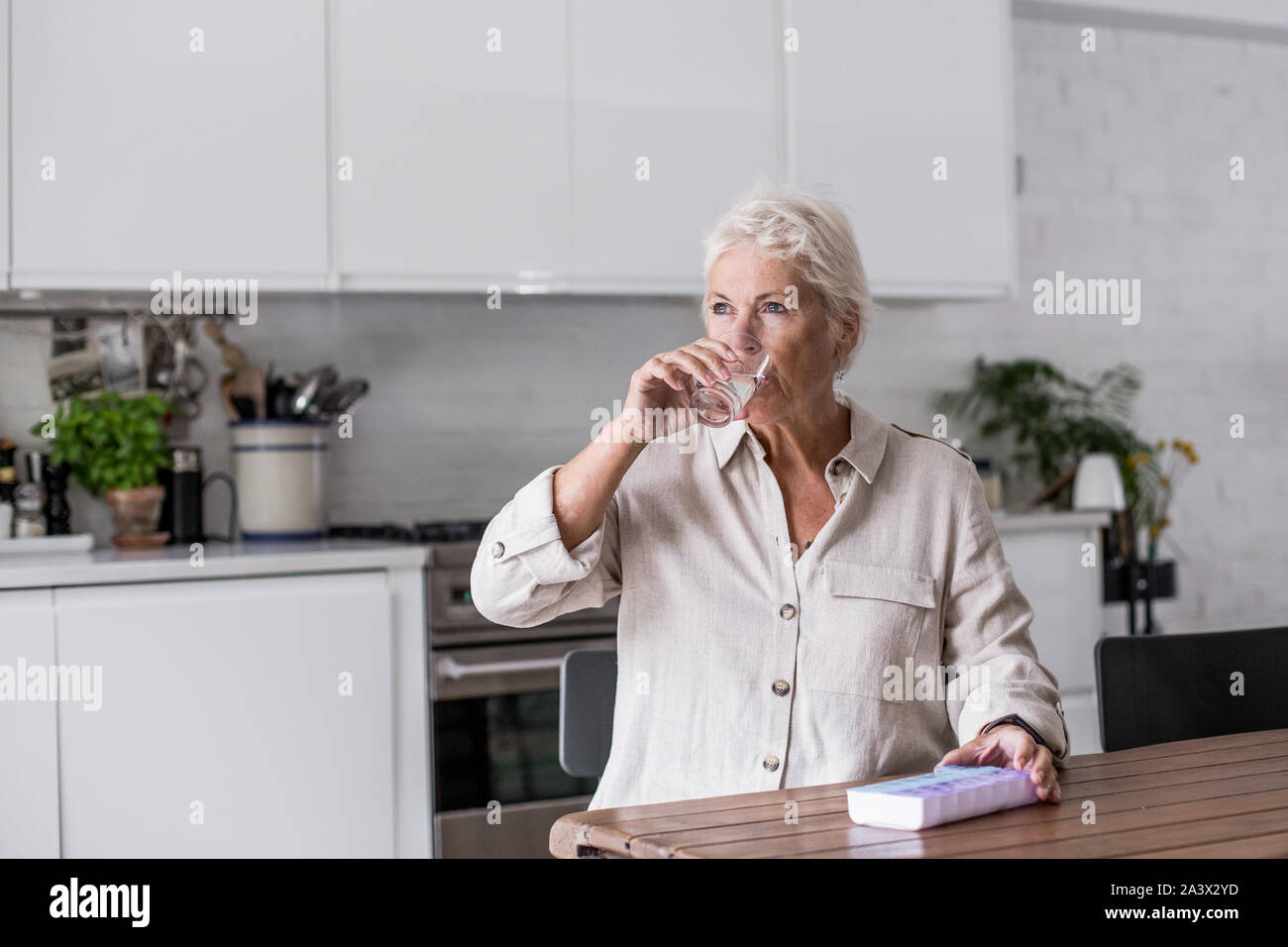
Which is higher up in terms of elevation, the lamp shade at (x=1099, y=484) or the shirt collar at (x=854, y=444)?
the shirt collar at (x=854, y=444)

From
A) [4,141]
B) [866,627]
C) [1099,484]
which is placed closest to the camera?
[866,627]

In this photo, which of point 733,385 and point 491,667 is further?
point 491,667

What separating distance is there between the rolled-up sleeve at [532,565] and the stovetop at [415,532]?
1.35m

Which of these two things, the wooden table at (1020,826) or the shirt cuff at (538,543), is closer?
the wooden table at (1020,826)

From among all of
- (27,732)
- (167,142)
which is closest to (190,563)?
(27,732)

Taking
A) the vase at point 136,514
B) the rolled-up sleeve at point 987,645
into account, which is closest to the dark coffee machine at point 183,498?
the vase at point 136,514

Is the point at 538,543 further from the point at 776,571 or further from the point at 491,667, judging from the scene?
the point at 491,667

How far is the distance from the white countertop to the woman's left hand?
5.43ft

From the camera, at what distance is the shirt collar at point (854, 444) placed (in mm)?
1751

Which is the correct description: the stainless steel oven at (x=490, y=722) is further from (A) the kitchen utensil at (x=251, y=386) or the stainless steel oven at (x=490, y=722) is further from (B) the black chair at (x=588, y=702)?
(B) the black chair at (x=588, y=702)

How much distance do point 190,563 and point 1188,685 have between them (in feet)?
6.31

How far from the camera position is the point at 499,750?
9.67 feet

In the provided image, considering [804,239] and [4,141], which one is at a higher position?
[4,141]

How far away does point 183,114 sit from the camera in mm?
2967
